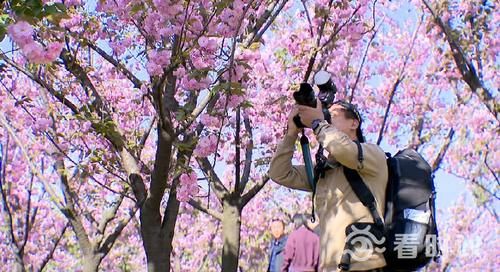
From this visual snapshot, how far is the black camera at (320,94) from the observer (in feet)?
9.86

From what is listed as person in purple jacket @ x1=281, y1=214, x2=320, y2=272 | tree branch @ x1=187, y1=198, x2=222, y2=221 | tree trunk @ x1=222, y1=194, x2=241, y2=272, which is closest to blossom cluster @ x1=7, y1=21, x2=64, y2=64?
person in purple jacket @ x1=281, y1=214, x2=320, y2=272

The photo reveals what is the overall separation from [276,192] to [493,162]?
7.16 m

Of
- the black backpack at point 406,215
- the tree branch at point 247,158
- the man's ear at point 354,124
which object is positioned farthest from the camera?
the tree branch at point 247,158

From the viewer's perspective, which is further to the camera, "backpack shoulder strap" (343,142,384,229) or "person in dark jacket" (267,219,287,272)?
"person in dark jacket" (267,219,287,272)

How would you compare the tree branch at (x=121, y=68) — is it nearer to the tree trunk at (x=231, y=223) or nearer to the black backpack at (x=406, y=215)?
the tree trunk at (x=231, y=223)

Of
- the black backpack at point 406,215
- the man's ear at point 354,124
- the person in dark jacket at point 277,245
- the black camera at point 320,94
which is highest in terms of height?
the person in dark jacket at point 277,245

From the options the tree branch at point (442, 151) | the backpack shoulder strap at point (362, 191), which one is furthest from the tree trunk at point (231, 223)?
the backpack shoulder strap at point (362, 191)

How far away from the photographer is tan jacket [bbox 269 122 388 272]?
279 cm

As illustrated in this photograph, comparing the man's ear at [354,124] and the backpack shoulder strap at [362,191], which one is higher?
the man's ear at [354,124]

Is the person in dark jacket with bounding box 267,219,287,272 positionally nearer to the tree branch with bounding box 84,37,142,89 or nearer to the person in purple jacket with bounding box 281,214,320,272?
the person in purple jacket with bounding box 281,214,320,272

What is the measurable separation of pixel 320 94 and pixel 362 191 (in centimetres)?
57

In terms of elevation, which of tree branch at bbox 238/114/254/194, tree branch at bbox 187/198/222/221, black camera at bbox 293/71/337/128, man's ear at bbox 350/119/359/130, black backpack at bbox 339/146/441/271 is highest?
tree branch at bbox 238/114/254/194

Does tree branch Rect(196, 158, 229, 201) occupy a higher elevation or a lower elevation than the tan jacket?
higher

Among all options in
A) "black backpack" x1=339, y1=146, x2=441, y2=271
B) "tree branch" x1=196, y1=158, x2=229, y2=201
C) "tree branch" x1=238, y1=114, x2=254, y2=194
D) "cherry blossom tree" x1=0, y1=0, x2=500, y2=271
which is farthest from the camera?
"tree branch" x1=238, y1=114, x2=254, y2=194
